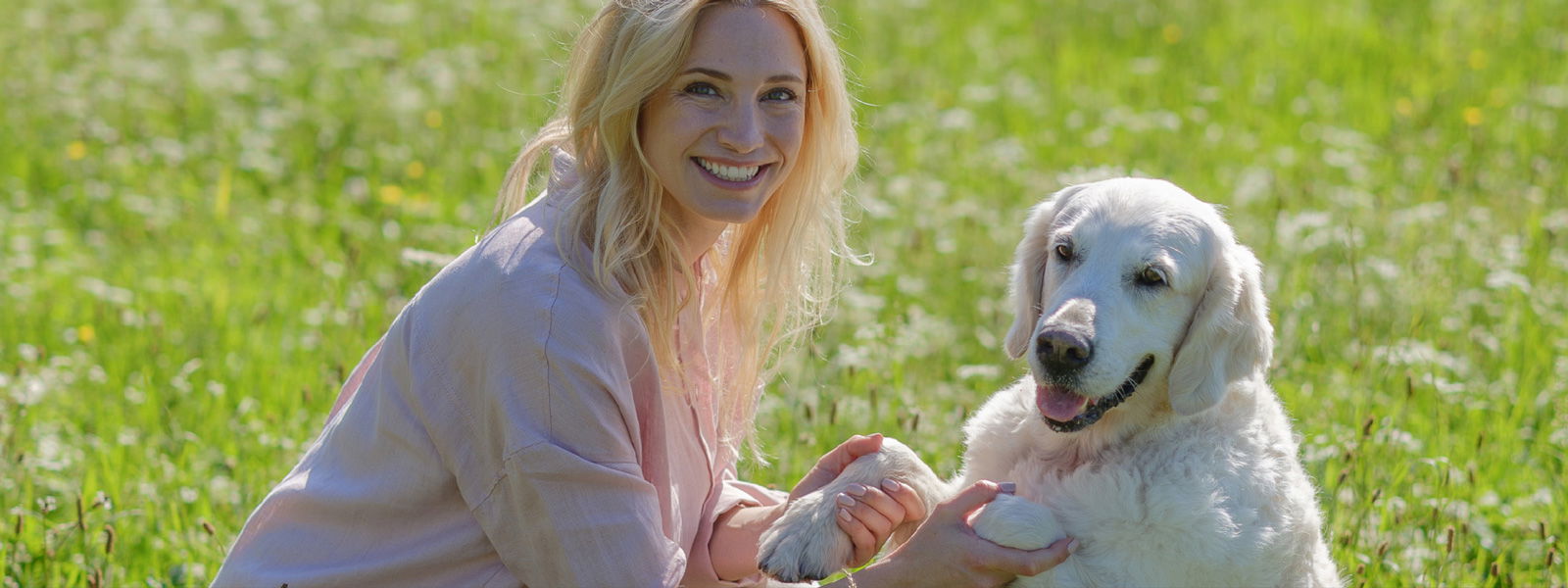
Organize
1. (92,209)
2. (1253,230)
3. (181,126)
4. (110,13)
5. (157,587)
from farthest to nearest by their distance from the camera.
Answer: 1. (110,13)
2. (181,126)
3. (92,209)
4. (1253,230)
5. (157,587)

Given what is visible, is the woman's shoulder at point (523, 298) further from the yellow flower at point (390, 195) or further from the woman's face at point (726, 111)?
Result: the yellow flower at point (390, 195)

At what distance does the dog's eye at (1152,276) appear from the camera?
3.11m

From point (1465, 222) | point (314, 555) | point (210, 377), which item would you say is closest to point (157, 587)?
point (314, 555)

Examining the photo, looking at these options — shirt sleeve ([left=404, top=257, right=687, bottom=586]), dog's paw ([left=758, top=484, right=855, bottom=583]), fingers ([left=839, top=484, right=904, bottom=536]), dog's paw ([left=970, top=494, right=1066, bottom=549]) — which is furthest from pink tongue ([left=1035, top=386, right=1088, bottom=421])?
shirt sleeve ([left=404, top=257, right=687, bottom=586])

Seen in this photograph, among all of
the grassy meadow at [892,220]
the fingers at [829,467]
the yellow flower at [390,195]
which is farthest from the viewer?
the yellow flower at [390,195]

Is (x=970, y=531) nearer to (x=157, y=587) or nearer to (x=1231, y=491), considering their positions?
(x=1231, y=491)

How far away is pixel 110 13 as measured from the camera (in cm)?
938

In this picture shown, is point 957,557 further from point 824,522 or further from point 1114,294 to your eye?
point 1114,294

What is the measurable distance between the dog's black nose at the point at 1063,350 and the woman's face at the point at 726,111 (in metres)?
0.68

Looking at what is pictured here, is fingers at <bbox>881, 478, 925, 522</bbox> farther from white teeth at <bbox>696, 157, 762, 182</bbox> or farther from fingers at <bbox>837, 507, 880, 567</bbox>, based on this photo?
white teeth at <bbox>696, 157, 762, 182</bbox>

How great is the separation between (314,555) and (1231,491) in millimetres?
1872

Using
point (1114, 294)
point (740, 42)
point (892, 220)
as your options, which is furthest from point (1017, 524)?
point (892, 220)

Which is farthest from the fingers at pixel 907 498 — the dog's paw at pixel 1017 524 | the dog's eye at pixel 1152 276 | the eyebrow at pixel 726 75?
the eyebrow at pixel 726 75

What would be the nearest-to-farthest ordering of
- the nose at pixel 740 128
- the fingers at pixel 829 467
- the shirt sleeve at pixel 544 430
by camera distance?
Result: the shirt sleeve at pixel 544 430
the nose at pixel 740 128
the fingers at pixel 829 467
